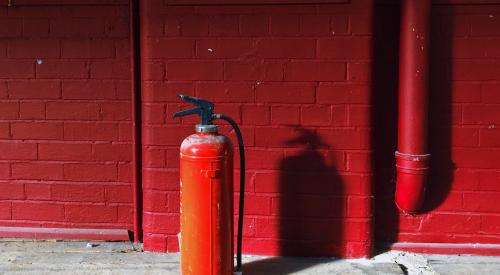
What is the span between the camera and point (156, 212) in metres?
4.08

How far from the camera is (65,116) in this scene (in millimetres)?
4273

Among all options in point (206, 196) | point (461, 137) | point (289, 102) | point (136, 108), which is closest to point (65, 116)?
point (136, 108)

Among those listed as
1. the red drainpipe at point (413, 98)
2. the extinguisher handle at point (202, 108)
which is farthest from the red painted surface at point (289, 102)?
the extinguisher handle at point (202, 108)

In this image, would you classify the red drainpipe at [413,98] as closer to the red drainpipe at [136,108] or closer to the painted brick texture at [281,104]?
the painted brick texture at [281,104]

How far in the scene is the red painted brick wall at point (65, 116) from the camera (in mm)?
4203

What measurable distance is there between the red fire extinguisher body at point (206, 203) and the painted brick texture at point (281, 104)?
0.61 m

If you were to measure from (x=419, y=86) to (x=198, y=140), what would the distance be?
4.90 feet

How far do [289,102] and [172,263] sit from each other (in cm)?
129

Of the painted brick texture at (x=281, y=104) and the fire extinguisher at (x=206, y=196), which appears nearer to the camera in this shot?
the fire extinguisher at (x=206, y=196)

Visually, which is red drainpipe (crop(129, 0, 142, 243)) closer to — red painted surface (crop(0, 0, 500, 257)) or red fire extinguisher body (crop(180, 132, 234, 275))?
red painted surface (crop(0, 0, 500, 257))

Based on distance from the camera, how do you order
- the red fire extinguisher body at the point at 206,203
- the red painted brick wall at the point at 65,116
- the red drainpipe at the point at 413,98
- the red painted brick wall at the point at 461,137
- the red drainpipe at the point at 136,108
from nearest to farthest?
the red fire extinguisher body at the point at 206,203, the red drainpipe at the point at 413,98, the red painted brick wall at the point at 461,137, the red drainpipe at the point at 136,108, the red painted brick wall at the point at 65,116

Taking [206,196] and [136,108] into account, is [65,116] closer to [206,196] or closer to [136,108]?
[136,108]

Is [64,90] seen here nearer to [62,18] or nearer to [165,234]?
[62,18]

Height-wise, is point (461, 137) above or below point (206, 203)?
above
